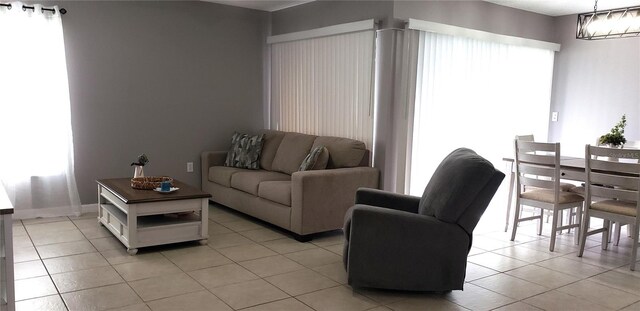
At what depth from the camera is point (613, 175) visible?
366 centimetres

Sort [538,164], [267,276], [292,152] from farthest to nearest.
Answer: [292,152], [538,164], [267,276]

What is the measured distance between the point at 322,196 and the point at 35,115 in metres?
2.80

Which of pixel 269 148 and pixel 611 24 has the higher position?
pixel 611 24

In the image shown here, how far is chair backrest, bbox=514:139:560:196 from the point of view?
3.97 metres

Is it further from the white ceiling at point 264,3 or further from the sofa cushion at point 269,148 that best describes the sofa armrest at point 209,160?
the white ceiling at point 264,3

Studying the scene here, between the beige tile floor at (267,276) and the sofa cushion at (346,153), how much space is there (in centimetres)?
65

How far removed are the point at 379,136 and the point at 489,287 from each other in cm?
178

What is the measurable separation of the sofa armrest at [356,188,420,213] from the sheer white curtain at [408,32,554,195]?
48.7 inches

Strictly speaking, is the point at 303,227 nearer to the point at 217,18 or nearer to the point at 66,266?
the point at 66,266

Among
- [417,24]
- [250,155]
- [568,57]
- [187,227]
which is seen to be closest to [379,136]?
[417,24]

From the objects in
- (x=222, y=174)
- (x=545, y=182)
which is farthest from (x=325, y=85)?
(x=545, y=182)

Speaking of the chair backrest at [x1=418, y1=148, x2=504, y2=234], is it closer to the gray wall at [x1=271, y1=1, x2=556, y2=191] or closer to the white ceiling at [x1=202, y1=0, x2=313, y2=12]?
the gray wall at [x1=271, y1=1, x2=556, y2=191]

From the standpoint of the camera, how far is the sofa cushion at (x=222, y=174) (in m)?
5.04

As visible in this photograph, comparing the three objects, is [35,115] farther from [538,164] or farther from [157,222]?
[538,164]
